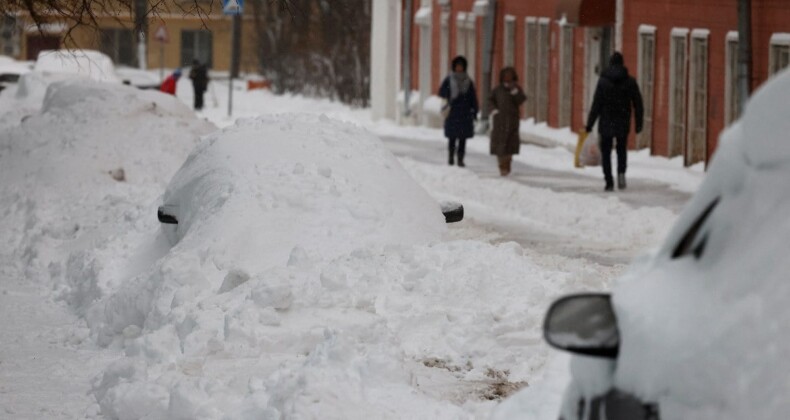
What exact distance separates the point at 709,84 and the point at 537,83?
964 centimetres

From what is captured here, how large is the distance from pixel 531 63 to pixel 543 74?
774 millimetres

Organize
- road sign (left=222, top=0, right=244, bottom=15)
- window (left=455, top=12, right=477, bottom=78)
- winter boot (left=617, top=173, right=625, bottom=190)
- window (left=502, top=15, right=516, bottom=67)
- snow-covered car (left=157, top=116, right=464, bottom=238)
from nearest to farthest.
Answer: snow-covered car (left=157, top=116, right=464, bottom=238), winter boot (left=617, top=173, right=625, bottom=190), road sign (left=222, top=0, right=244, bottom=15), window (left=502, top=15, right=516, bottom=67), window (left=455, top=12, right=477, bottom=78)

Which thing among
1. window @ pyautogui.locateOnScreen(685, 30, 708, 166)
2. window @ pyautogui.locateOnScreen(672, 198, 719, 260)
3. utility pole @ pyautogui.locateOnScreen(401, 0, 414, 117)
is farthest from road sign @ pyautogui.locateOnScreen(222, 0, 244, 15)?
window @ pyautogui.locateOnScreen(672, 198, 719, 260)

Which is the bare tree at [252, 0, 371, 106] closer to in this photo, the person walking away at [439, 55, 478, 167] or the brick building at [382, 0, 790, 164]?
the brick building at [382, 0, 790, 164]

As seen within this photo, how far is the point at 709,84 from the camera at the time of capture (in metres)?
24.5

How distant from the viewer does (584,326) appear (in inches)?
138

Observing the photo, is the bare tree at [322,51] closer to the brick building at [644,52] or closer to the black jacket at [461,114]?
the brick building at [644,52]

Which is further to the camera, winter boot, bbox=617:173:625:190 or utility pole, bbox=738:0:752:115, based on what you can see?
winter boot, bbox=617:173:625:190

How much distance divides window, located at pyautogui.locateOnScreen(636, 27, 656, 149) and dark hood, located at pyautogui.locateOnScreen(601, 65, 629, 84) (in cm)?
654

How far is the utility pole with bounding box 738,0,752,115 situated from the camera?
A: 20406mm

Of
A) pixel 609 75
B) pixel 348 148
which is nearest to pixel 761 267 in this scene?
pixel 348 148

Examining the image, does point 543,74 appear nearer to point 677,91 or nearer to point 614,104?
point 677,91

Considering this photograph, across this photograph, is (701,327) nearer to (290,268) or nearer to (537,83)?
(290,268)

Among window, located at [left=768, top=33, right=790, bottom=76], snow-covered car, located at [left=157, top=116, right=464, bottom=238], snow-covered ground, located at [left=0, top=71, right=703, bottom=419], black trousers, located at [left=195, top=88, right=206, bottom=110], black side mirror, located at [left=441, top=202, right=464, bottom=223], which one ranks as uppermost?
window, located at [left=768, top=33, right=790, bottom=76]
